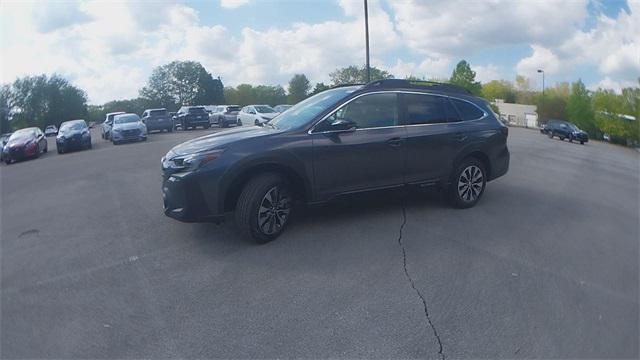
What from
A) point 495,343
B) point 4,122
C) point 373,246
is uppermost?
point 4,122

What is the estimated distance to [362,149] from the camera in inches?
197

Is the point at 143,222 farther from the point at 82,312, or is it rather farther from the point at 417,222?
the point at 417,222

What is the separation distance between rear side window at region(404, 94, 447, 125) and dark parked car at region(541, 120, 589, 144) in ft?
107

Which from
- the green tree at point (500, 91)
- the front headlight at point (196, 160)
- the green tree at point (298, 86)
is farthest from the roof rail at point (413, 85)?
the green tree at point (500, 91)

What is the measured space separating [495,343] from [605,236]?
3.75 meters

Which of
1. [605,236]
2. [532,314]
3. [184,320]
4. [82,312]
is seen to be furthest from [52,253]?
[605,236]

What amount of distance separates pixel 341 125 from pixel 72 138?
1807cm

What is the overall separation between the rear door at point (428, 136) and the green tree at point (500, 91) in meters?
98.9

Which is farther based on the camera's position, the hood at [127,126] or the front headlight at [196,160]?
the hood at [127,126]

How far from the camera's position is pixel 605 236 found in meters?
5.53

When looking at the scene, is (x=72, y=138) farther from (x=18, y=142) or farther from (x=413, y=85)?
(x=413, y=85)

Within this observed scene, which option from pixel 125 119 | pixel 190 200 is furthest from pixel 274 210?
pixel 125 119

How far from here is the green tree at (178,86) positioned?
92.6m

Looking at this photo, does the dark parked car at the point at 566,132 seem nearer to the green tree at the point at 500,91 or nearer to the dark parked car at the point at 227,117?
the dark parked car at the point at 227,117
